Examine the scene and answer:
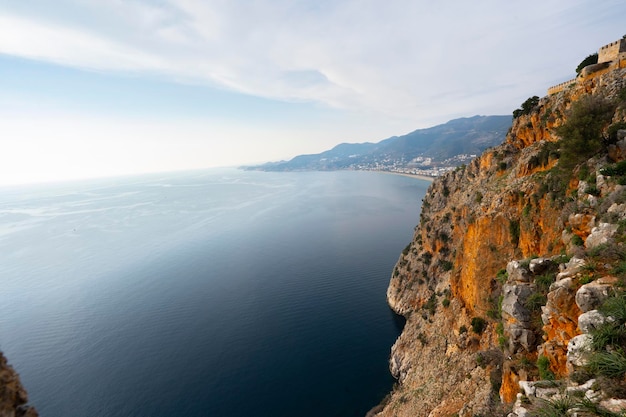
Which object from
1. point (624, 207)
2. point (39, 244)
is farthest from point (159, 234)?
point (624, 207)

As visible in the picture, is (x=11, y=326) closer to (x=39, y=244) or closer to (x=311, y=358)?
(x=311, y=358)

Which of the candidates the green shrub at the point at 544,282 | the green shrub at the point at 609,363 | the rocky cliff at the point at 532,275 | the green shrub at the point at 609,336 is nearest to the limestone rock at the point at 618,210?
the rocky cliff at the point at 532,275

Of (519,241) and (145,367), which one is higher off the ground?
(519,241)

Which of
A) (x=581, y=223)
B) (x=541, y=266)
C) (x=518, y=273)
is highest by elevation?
(x=581, y=223)

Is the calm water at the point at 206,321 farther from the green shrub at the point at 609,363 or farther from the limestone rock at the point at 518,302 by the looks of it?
the green shrub at the point at 609,363

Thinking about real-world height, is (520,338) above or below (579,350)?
below

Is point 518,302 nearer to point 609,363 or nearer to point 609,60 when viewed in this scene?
point 609,363

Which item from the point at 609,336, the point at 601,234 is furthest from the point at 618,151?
the point at 609,336
